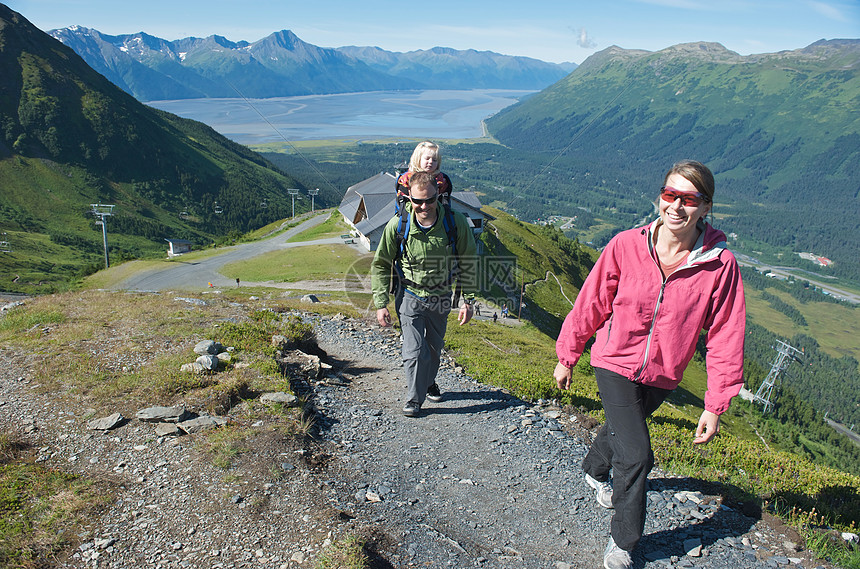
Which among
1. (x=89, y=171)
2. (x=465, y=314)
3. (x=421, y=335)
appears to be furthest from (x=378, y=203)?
(x=89, y=171)

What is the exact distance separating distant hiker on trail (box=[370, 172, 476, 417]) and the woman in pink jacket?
7.56 ft

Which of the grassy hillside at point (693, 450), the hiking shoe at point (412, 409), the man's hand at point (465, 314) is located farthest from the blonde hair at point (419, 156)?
the grassy hillside at point (693, 450)

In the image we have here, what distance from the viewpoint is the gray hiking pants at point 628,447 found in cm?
413

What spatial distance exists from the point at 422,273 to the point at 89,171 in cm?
17238

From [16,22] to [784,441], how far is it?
724 ft

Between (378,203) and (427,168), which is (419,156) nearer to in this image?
(427,168)

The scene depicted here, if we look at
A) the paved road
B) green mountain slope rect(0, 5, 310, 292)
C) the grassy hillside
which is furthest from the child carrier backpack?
green mountain slope rect(0, 5, 310, 292)

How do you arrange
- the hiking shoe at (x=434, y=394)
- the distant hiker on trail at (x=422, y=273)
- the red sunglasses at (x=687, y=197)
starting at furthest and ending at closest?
the hiking shoe at (x=434, y=394) < the distant hiker on trail at (x=422, y=273) < the red sunglasses at (x=687, y=197)

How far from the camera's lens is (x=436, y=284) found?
21.2ft

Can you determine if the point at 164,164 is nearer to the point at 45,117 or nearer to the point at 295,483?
the point at 45,117

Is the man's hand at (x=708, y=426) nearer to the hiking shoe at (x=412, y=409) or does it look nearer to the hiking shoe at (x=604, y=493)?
the hiking shoe at (x=604, y=493)

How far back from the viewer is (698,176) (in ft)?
12.5

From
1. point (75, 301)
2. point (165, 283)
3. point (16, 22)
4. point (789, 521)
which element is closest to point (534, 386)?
point (789, 521)

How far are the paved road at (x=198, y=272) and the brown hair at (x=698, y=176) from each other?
41611mm
